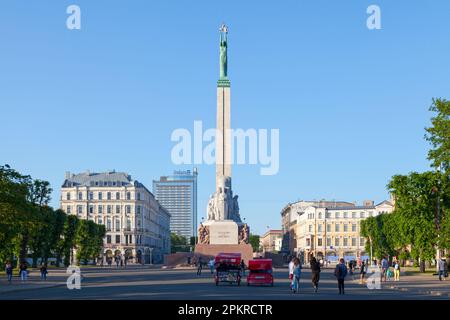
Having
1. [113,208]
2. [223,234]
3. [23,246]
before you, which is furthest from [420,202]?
[113,208]

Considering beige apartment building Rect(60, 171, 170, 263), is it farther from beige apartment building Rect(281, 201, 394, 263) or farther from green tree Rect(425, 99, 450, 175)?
green tree Rect(425, 99, 450, 175)

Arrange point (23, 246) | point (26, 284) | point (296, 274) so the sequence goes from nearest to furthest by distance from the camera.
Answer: point (296, 274) → point (26, 284) → point (23, 246)

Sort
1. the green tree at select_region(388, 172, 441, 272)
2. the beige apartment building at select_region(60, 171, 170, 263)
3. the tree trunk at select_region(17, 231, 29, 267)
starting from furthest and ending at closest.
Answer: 1. the beige apartment building at select_region(60, 171, 170, 263)
2. the tree trunk at select_region(17, 231, 29, 267)
3. the green tree at select_region(388, 172, 441, 272)

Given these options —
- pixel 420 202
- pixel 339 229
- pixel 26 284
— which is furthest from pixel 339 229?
pixel 26 284

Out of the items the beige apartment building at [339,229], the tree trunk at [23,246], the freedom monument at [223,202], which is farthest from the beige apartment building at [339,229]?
the tree trunk at [23,246]

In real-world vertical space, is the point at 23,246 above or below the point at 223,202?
below

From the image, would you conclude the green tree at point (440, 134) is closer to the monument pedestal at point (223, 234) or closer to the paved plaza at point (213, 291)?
the paved plaza at point (213, 291)

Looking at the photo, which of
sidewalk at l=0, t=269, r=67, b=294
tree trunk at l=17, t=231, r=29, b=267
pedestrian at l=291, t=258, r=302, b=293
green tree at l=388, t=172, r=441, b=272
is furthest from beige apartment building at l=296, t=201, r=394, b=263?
pedestrian at l=291, t=258, r=302, b=293

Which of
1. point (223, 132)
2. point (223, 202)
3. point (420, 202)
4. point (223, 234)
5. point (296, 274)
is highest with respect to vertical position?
point (223, 132)

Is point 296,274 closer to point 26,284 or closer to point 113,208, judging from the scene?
point 26,284

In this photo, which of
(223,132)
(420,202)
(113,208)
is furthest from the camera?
(113,208)

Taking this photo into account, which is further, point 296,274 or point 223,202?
point 223,202
